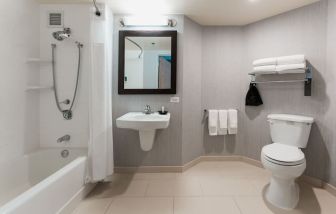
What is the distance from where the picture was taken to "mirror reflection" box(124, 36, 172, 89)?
256 cm

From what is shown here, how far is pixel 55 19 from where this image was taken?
92.7 inches

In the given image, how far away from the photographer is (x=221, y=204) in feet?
6.18

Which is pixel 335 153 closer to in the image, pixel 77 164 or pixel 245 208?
pixel 245 208

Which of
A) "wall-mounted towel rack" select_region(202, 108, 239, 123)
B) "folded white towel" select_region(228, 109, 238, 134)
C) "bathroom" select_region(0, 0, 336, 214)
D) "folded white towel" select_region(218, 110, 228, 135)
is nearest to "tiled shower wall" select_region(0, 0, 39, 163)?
"bathroom" select_region(0, 0, 336, 214)

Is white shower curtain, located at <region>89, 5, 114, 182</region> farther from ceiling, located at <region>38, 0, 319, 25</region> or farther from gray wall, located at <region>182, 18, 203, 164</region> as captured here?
gray wall, located at <region>182, 18, 203, 164</region>

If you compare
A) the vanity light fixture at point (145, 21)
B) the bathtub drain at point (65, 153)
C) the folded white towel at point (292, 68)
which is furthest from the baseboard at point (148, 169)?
the vanity light fixture at point (145, 21)

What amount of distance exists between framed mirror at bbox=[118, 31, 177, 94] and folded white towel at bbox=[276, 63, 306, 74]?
1.30 metres

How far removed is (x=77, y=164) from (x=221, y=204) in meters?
1.46

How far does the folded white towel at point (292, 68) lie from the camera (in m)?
2.20

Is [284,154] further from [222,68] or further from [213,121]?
[222,68]

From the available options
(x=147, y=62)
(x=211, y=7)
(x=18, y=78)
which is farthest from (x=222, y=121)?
(x=18, y=78)

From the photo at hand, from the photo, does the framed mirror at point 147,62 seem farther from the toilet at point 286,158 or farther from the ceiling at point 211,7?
the toilet at point 286,158

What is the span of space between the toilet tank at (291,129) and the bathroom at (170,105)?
1 centimetres

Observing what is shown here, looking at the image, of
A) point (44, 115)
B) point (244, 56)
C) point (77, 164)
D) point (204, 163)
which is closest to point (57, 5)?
point (44, 115)
